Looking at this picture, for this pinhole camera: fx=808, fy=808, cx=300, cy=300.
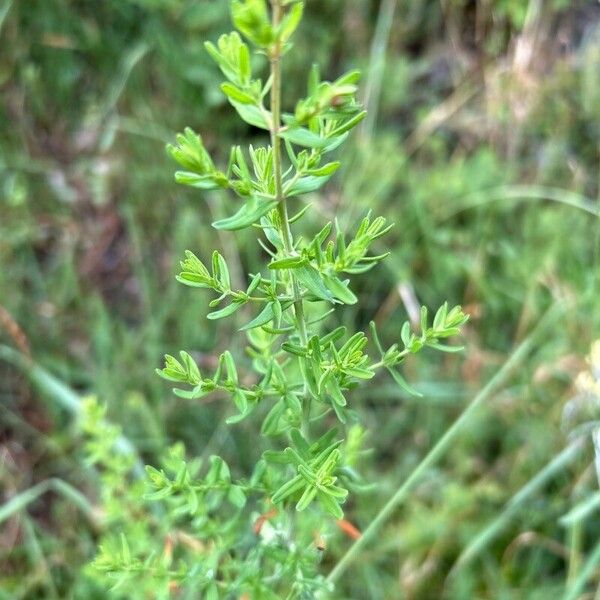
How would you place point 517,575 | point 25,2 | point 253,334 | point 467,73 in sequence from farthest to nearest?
point 467,73 → point 25,2 → point 517,575 → point 253,334

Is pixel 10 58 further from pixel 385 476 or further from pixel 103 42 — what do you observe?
pixel 385 476

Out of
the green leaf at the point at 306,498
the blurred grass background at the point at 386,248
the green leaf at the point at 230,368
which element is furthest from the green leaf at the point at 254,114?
the blurred grass background at the point at 386,248

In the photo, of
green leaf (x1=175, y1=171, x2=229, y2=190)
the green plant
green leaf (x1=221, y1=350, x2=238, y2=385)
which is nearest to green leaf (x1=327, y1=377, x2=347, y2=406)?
the green plant

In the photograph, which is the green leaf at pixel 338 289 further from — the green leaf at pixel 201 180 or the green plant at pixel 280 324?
the green leaf at pixel 201 180

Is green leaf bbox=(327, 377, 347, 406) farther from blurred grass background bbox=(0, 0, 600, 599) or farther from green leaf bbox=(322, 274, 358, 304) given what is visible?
blurred grass background bbox=(0, 0, 600, 599)

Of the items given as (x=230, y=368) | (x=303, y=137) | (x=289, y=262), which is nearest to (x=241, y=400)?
(x=230, y=368)

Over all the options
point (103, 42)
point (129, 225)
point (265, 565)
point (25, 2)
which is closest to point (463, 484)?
point (265, 565)
